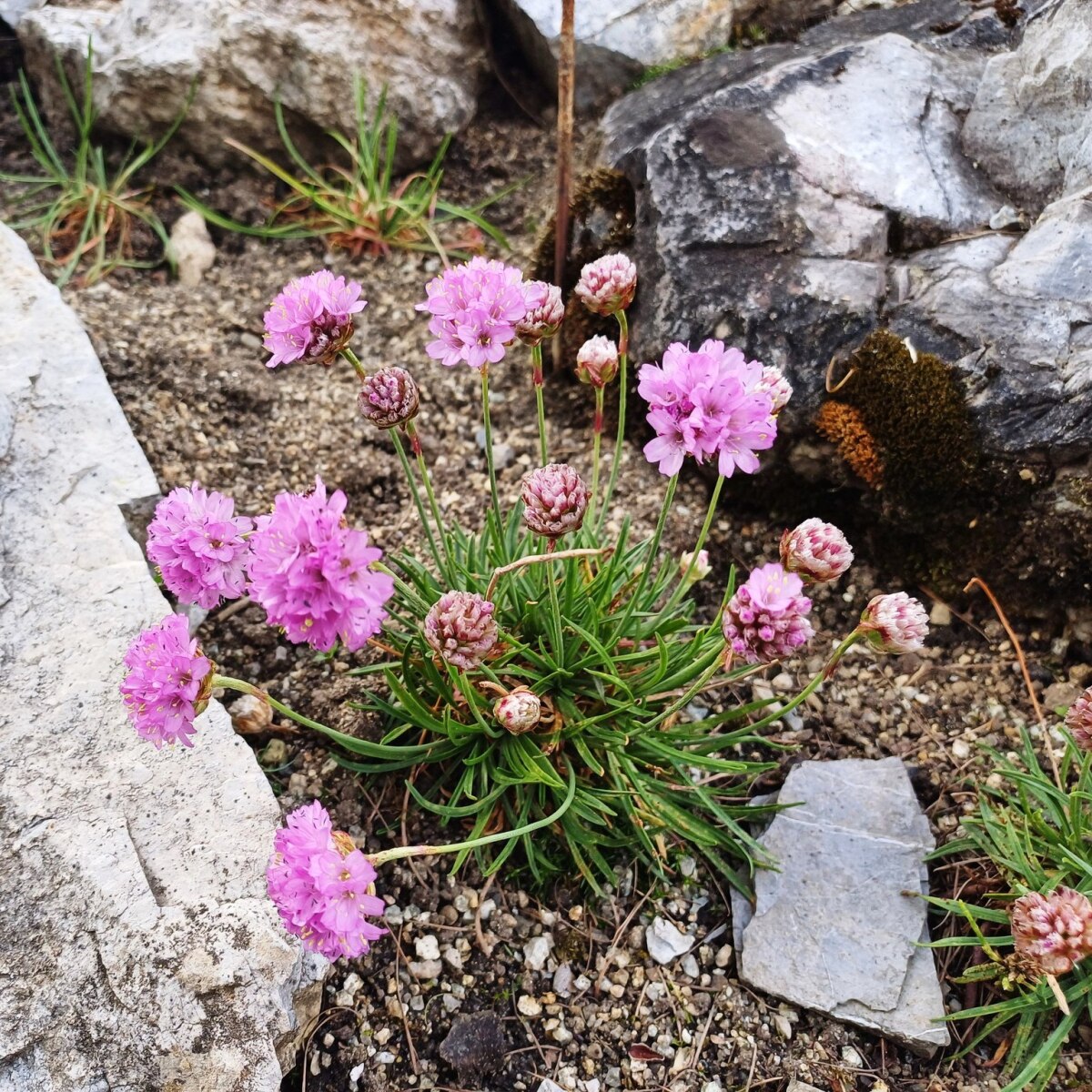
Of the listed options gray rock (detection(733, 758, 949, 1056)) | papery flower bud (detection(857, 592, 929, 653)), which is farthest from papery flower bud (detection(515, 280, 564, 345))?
gray rock (detection(733, 758, 949, 1056))

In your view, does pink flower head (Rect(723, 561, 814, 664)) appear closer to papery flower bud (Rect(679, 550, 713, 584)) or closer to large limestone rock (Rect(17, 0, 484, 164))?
papery flower bud (Rect(679, 550, 713, 584))

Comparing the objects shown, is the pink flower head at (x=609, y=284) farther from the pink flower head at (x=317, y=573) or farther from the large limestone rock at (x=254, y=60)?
the large limestone rock at (x=254, y=60)

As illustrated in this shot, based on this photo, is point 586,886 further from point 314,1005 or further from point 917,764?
point 917,764

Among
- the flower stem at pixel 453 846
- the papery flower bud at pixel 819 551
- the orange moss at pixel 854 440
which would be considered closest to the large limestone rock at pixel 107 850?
the flower stem at pixel 453 846

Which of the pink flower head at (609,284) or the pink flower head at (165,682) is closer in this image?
the pink flower head at (165,682)

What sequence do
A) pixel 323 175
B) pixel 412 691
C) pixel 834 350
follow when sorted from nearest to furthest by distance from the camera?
pixel 412 691 < pixel 834 350 < pixel 323 175

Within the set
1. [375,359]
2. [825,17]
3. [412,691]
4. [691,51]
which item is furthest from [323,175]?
[412,691]
